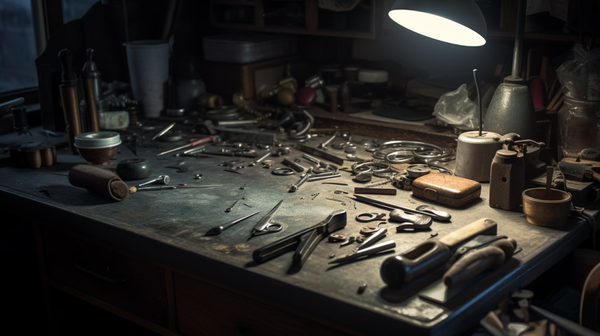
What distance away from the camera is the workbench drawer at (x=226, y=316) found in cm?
140

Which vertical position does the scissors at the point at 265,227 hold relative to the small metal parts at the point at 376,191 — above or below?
below

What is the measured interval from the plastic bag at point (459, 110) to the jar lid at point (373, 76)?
1.86 ft

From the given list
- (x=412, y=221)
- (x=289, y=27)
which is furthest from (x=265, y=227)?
(x=289, y=27)

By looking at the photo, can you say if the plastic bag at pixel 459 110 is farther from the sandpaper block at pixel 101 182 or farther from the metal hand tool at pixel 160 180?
the sandpaper block at pixel 101 182

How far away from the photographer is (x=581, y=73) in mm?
2088

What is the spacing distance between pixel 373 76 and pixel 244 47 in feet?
2.25

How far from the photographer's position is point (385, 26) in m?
2.74

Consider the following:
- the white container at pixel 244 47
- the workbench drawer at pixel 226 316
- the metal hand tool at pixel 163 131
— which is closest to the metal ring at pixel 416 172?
the workbench drawer at pixel 226 316

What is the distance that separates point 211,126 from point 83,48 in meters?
0.95

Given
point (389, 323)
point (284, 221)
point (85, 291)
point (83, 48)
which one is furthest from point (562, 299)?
point (83, 48)

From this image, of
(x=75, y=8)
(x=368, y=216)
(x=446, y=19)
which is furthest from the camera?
(x=75, y=8)

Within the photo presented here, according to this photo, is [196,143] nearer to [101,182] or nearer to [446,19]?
[101,182]

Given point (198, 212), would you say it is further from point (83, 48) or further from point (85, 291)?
point (83, 48)

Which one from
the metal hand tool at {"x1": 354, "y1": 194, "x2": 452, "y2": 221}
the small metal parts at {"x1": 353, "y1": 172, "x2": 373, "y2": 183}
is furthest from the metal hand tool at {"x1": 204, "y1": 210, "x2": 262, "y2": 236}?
the small metal parts at {"x1": 353, "y1": 172, "x2": 373, "y2": 183}
